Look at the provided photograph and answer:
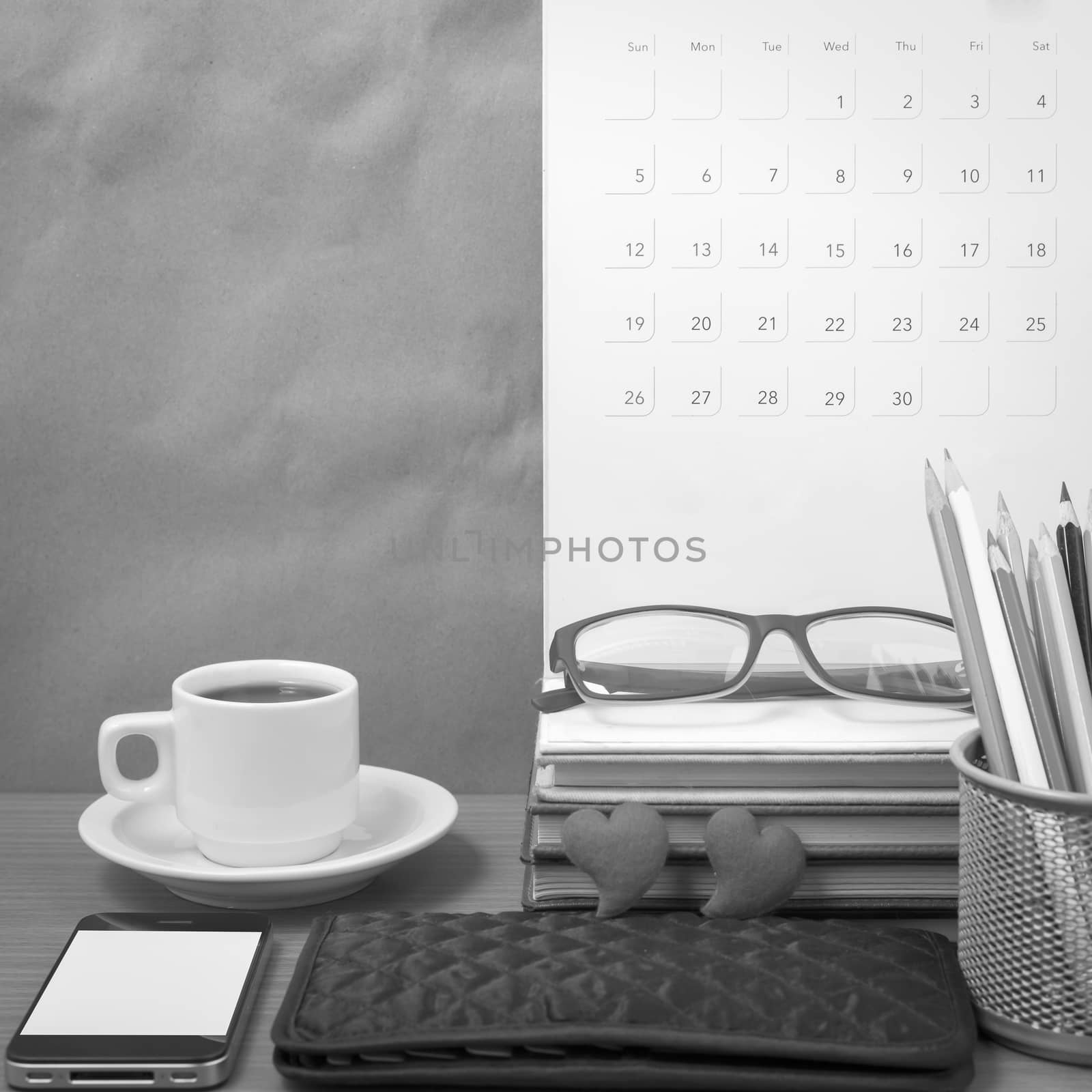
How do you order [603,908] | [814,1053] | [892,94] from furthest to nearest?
[892,94]
[603,908]
[814,1053]

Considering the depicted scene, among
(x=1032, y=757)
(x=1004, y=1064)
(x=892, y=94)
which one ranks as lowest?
(x=1004, y=1064)

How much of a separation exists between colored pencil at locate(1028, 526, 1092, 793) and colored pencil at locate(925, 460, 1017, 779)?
2cm

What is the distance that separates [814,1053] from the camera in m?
0.37

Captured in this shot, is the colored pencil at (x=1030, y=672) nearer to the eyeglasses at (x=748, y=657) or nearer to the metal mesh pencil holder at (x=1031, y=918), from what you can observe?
the metal mesh pencil holder at (x=1031, y=918)

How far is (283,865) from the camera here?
0.53m

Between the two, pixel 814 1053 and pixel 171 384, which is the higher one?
pixel 171 384

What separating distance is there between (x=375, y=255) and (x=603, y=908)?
15.9 inches

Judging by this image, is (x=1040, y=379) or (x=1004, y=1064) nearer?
(x=1004, y=1064)

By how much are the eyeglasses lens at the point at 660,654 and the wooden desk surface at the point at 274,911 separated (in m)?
0.11

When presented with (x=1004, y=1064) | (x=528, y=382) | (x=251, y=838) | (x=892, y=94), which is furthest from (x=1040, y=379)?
(x=251, y=838)

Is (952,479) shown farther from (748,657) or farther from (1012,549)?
(748,657)

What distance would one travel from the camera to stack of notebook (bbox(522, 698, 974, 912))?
50cm

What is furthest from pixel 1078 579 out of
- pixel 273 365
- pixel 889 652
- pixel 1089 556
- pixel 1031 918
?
pixel 273 365

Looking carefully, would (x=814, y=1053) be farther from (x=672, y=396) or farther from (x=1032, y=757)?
(x=672, y=396)
